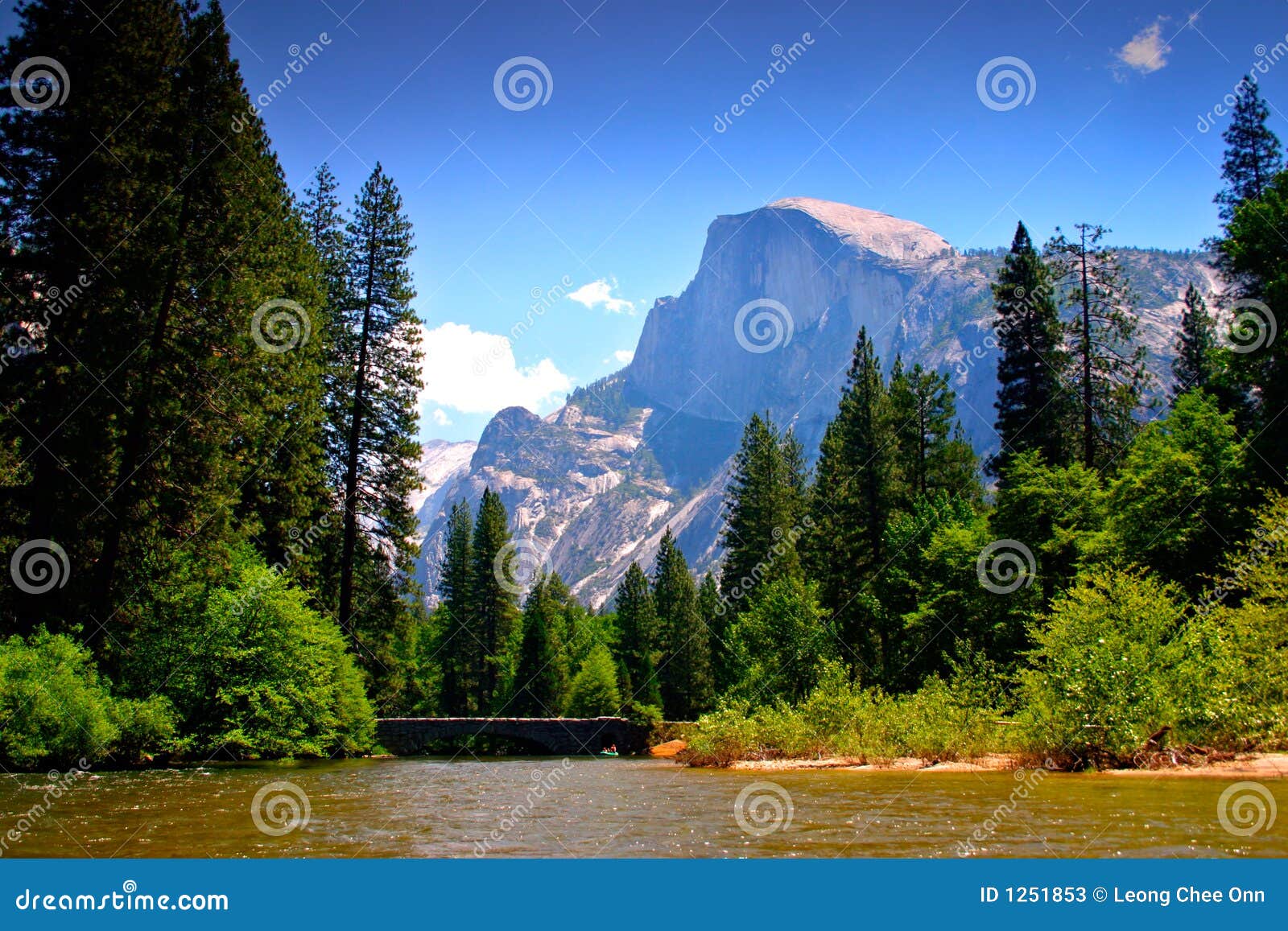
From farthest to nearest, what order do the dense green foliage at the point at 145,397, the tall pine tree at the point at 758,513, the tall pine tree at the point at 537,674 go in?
the tall pine tree at the point at 537,674, the tall pine tree at the point at 758,513, the dense green foliage at the point at 145,397

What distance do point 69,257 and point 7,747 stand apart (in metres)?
11.6

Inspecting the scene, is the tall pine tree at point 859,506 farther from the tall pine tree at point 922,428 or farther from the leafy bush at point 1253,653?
the leafy bush at point 1253,653

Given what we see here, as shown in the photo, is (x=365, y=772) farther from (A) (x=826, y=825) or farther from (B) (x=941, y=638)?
(B) (x=941, y=638)

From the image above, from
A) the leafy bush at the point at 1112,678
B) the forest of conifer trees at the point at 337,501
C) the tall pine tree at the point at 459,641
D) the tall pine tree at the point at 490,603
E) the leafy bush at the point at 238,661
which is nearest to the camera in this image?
the leafy bush at the point at 1112,678

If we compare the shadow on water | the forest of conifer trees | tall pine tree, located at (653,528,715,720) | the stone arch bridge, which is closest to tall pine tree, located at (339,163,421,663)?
the forest of conifer trees

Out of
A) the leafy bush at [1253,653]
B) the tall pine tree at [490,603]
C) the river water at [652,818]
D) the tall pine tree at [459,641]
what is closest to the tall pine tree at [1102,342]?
the leafy bush at [1253,653]

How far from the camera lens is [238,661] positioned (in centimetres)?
2367

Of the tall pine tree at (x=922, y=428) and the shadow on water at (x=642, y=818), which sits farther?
the tall pine tree at (x=922, y=428)

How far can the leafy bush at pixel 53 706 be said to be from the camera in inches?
687

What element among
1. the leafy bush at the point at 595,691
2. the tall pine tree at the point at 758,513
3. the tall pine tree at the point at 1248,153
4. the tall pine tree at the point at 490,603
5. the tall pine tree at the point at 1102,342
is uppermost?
the tall pine tree at the point at 1248,153

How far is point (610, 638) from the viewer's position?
8712 cm

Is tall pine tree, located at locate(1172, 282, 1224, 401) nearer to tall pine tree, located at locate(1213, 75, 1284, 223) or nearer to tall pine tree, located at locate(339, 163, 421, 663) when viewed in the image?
tall pine tree, located at locate(1213, 75, 1284, 223)

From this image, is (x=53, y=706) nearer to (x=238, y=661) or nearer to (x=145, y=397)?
(x=238, y=661)

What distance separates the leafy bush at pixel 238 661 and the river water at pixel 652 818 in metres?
3.65
